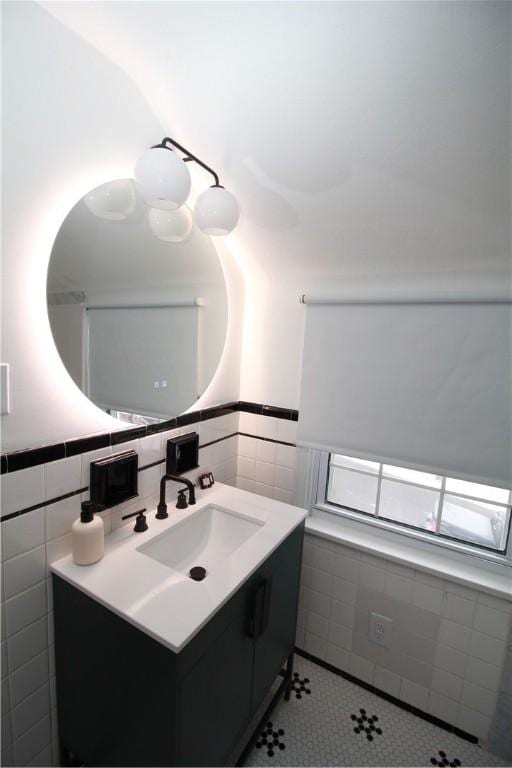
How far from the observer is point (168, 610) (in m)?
0.85

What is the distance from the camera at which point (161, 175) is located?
2.97 ft

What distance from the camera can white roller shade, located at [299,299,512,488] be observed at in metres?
1.21

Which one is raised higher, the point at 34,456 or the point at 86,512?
the point at 34,456

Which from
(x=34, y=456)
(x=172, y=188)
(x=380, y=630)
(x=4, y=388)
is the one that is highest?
(x=172, y=188)

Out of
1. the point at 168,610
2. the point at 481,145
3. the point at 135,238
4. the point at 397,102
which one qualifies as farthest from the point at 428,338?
the point at 168,610

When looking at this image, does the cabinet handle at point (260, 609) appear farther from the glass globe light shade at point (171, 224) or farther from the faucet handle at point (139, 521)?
the glass globe light shade at point (171, 224)

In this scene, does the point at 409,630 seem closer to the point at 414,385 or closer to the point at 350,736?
the point at 350,736

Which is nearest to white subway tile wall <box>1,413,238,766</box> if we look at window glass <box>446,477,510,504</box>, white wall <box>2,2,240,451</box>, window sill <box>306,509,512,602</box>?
white wall <box>2,2,240,451</box>

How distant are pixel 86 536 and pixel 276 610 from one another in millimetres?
759

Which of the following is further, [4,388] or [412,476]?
[412,476]

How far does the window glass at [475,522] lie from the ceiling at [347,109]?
3.23ft

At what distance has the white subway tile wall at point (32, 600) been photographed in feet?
2.92

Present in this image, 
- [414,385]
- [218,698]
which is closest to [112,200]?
[414,385]

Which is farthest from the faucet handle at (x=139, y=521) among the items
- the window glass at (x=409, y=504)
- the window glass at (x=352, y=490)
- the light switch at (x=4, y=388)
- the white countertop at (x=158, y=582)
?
the window glass at (x=409, y=504)
